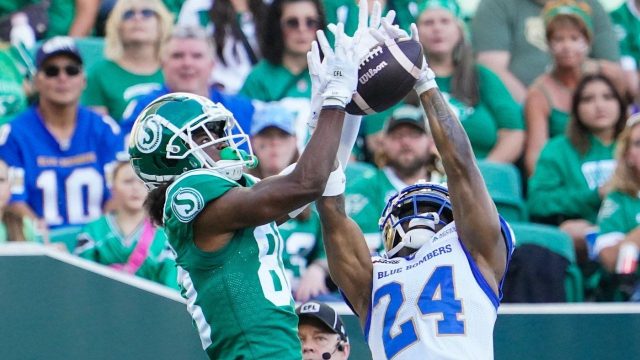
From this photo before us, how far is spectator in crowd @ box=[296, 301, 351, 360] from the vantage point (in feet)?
18.9

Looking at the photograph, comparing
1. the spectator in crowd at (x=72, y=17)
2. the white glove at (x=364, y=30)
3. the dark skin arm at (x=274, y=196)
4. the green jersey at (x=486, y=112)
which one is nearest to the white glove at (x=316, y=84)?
the white glove at (x=364, y=30)

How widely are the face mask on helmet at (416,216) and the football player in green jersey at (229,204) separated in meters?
0.62

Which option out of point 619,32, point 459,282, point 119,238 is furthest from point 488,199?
point 619,32

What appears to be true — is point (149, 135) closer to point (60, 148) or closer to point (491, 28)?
point (60, 148)

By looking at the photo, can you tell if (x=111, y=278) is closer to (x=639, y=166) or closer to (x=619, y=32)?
(x=639, y=166)

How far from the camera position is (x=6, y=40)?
28.6 ft

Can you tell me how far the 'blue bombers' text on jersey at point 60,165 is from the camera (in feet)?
25.7

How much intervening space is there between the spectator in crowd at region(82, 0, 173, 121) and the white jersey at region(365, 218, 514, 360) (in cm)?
395

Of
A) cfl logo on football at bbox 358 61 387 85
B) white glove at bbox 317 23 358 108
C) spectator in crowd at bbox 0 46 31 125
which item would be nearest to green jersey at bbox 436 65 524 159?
spectator in crowd at bbox 0 46 31 125

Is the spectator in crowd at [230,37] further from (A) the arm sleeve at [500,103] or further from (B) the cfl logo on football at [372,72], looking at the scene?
(B) the cfl logo on football at [372,72]

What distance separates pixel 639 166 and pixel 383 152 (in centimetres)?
155

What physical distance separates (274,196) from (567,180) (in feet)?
14.6

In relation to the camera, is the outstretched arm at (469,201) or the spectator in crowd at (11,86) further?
the spectator in crowd at (11,86)

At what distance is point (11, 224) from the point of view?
733 cm
